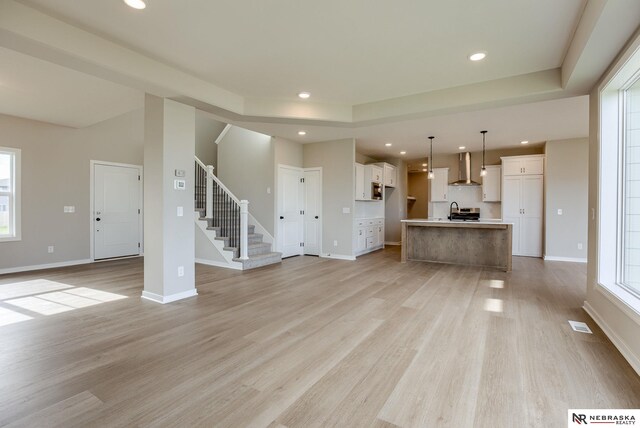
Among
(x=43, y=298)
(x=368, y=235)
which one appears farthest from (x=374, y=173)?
(x=43, y=298)

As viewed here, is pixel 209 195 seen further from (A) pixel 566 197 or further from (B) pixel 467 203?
(A) pixel 566 197

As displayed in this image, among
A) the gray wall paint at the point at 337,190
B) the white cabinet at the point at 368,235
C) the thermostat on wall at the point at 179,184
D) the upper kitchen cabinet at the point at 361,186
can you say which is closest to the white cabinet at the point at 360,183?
the upper kitchen cabinet at the point at 361,186

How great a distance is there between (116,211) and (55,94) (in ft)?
10.0

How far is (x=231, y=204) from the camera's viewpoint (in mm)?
6203

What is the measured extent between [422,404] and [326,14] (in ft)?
10.2

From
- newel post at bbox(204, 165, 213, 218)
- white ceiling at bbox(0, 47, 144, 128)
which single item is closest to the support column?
white ceiling at bbox(0, 47, 144, 128)

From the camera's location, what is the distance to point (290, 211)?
7039 mm

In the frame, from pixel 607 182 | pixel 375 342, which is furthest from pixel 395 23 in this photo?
pixel 375 342

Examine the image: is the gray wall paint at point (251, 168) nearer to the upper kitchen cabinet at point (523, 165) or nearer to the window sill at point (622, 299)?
the window sill at point (622, 299)

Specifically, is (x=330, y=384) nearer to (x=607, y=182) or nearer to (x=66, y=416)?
(x=66, y=416)

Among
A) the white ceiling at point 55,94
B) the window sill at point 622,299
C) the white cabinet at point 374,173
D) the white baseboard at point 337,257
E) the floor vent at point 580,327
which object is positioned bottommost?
the floor vent at point 580,327

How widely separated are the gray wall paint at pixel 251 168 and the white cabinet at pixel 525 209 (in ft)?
18.9

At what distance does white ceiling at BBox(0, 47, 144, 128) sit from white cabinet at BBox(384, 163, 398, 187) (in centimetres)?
630

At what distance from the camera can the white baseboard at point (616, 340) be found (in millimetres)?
2249
